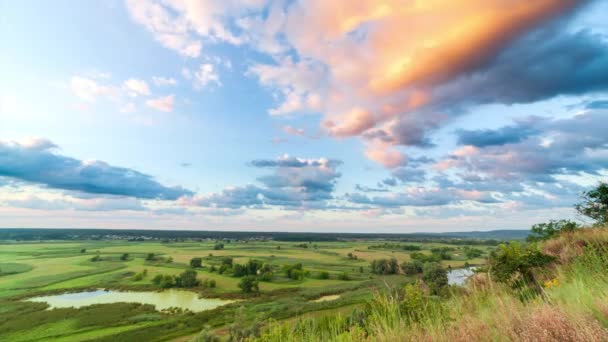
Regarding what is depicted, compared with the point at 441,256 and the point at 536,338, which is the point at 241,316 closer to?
the point at 536,338

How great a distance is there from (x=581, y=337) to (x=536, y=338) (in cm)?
55

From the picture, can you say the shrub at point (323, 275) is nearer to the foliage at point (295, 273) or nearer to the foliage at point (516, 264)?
the foliage at point (295, 273)

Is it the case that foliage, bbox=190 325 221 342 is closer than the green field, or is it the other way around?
foliage, bbox=190 325 221 342

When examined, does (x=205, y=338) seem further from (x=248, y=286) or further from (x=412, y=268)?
(x=412, y=268)

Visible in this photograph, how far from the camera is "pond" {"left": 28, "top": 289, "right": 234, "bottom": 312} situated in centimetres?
7300

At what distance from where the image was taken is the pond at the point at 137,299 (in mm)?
73000

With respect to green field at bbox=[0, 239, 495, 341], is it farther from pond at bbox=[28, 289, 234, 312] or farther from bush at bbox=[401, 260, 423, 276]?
bush at bbox=[401, 260, 423, 276]

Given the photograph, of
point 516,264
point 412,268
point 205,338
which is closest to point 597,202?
point 516,264

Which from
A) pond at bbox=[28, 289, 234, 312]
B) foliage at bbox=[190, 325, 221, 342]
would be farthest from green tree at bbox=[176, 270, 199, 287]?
foliage at bbox=[190, 325, 221, 342]

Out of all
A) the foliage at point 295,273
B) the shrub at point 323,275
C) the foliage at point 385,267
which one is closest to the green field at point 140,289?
the shrub at point 323,275

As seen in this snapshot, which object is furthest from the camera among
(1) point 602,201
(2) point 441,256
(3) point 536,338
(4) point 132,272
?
(2) point 441,256

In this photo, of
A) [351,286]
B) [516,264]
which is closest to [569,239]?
[516,264]

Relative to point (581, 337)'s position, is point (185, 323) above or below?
below

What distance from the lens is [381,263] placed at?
110812mm
